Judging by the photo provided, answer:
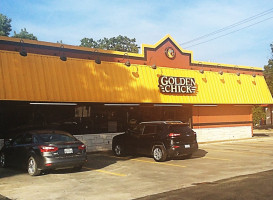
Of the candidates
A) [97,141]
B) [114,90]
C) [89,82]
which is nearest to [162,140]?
[114,90]

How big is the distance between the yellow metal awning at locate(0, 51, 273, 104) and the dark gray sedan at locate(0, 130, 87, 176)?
3.25 metres

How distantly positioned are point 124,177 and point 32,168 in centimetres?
320

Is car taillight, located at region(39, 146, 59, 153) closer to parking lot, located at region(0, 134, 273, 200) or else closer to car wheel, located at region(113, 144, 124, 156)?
parking lot, located at region(0, 134, 273, 200)

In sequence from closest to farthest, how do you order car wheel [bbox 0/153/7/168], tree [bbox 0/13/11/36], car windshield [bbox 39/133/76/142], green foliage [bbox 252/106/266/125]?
1. car windshield [bbox 39/133/76/142]
2. car wheel [bbox 0/153/7/168]
3. green foliage [bbox 252/106/266/125]
4. tree [bbox 0/13/11/36]

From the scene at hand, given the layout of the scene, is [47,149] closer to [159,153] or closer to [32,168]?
[32,168]

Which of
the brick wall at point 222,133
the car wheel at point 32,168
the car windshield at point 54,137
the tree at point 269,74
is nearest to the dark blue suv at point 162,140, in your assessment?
the car windshield at point 54,137

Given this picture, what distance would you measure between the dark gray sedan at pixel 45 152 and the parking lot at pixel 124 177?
39cm

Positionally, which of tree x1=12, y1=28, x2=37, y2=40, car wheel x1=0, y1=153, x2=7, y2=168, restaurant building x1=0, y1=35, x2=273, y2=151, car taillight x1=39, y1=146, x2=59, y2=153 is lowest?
car wheel x1=0, y1=153, x2=7, y2=168

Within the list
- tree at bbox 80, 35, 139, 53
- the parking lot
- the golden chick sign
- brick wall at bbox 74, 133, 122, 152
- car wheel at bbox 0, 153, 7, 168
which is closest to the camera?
the parking lot

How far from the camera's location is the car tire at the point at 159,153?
44.9ft

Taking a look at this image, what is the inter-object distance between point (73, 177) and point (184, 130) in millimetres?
5836

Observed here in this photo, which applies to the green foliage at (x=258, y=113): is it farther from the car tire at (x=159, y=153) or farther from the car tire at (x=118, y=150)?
the car tire at (x=159, y=153)

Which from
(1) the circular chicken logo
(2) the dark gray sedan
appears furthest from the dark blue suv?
(1) the circular chicken logo

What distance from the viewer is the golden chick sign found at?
1939 cm
